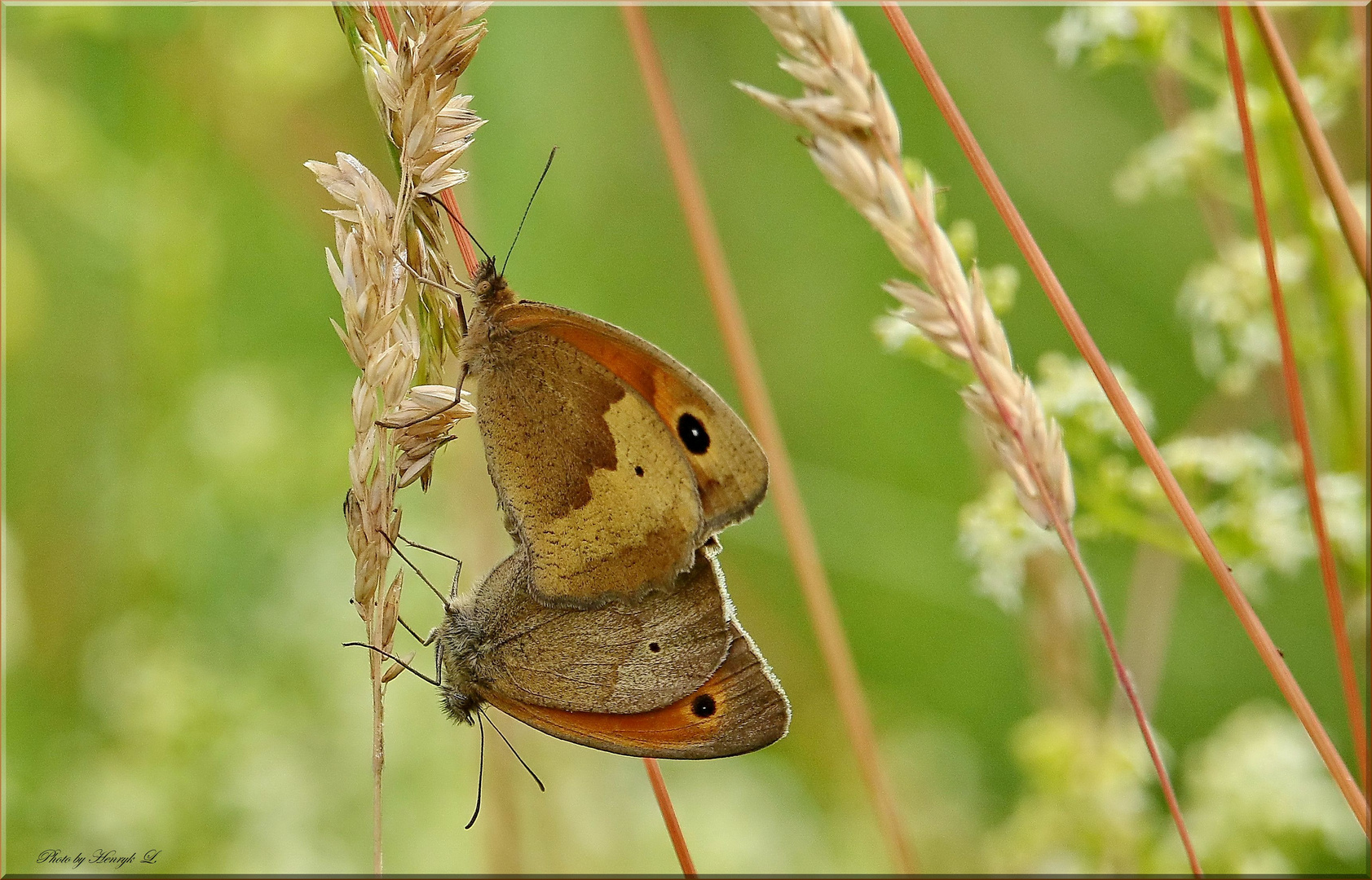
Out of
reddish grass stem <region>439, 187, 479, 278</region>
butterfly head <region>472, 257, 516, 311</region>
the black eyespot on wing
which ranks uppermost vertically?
reddish grass stem <region>439, 187, 479, 278</region>

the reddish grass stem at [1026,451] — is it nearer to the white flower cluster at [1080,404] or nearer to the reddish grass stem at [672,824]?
the reddish grass stem at [672,824]

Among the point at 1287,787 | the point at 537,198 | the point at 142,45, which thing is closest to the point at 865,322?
the point at 537,198

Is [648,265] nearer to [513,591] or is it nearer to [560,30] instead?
[560,30]

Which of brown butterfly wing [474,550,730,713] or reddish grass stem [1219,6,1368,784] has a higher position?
reddish grass stem [1219,6,1368,784]

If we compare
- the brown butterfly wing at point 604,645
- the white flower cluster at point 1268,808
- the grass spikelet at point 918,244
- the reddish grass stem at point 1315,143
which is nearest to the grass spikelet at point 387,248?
the brown butterfly wing at point 604,645

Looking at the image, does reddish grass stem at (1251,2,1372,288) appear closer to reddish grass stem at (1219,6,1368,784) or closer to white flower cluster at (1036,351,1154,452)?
reddish grass stem at (1219,6,1368,784)

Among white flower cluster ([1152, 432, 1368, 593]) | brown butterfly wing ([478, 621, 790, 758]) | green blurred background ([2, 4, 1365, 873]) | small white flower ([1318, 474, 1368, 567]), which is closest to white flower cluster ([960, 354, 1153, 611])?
white flower cluster ([1152, 432, 1368, 593])
